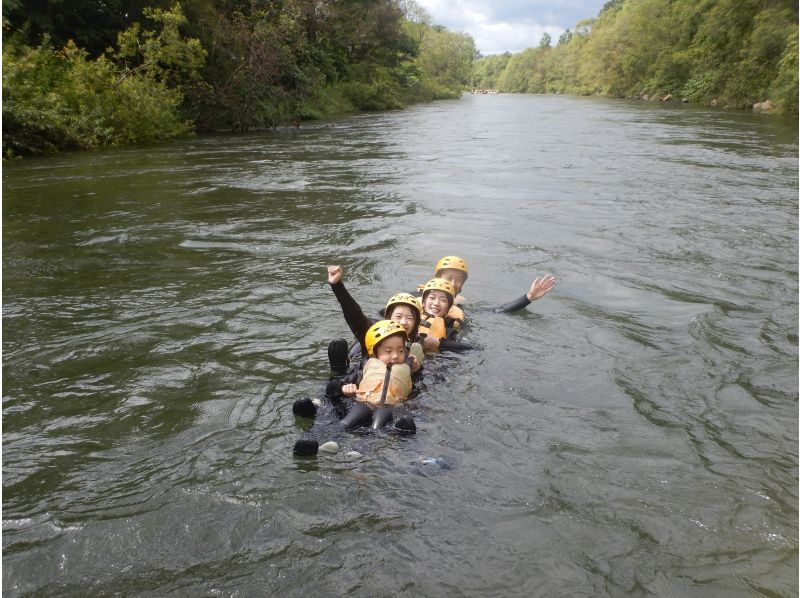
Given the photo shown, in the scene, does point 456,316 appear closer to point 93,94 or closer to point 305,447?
point 305,447

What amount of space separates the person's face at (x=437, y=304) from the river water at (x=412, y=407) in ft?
1.65

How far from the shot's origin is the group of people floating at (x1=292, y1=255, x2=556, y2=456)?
16.1ft

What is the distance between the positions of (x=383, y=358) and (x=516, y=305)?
8.63 feet

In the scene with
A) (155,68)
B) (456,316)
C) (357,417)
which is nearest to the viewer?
(357,417)

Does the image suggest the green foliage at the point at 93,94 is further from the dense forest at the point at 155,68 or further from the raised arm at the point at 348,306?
the raised arm at the point at 348,306

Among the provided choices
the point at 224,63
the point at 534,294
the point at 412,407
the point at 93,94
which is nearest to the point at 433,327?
the point at 412,407

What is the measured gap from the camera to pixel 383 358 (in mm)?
5438

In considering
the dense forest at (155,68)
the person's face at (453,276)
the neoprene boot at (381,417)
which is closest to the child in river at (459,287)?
the person's face at (453,276)

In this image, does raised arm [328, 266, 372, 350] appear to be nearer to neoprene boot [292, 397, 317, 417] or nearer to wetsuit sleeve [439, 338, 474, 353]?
wetsuit sleeve [439, 338, 474, 353]

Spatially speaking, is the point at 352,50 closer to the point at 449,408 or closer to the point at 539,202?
the point at 539,202

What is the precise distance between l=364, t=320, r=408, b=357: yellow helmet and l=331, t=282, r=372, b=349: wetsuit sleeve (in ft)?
1.31

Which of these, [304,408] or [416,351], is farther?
[416,351]

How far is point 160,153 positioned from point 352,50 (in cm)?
2910

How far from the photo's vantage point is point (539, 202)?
1344 centimetres
